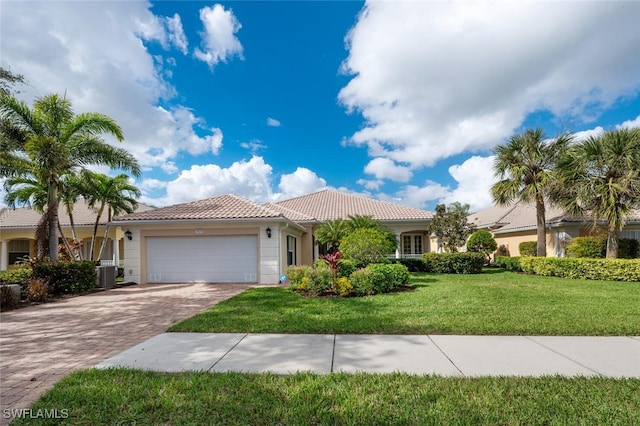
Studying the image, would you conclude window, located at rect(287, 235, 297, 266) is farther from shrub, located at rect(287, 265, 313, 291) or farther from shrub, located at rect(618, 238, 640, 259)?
shrub, located at rect(618, 238, 640, 259)

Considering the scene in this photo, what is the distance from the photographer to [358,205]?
23.3m

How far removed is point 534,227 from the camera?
20406mm

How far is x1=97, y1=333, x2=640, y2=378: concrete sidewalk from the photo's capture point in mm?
4238

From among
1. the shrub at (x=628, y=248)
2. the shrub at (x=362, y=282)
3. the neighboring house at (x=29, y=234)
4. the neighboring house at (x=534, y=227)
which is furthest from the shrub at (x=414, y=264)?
the neighboring house at (x=29, y=234)

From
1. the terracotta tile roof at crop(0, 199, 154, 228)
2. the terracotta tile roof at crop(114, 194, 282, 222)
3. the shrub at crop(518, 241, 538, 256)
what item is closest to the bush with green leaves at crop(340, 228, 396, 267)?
the terracotta tile roof at crop(114, 194, 282, 222)

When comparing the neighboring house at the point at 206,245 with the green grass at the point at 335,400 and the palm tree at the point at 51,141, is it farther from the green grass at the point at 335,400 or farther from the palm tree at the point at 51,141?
the green grass at the point at 335,400

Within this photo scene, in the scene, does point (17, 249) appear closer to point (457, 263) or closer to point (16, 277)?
point (16, 277)

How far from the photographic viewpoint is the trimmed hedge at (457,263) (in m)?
17.5

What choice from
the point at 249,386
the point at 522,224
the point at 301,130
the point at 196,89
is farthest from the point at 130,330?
the point at 522,224

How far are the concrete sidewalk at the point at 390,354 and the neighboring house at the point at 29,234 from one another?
18598 millimetres

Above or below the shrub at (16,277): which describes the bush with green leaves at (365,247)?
above

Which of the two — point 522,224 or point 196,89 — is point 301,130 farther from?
point 522,224

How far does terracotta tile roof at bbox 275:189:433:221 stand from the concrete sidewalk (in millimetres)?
13851

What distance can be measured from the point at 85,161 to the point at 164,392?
14036 millimetres
